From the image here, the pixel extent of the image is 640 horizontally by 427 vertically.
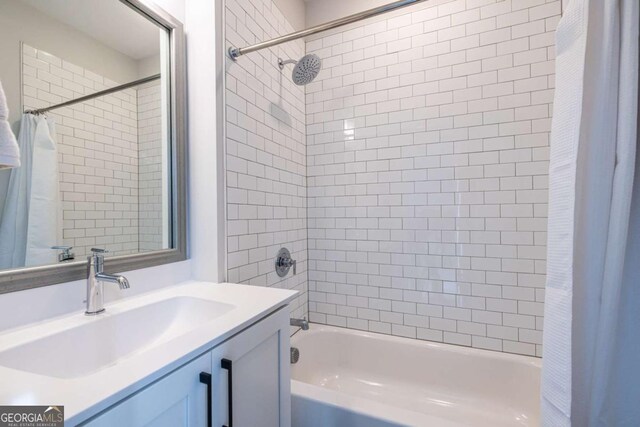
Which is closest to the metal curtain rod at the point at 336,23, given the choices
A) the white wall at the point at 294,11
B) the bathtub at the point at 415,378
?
the white wall at the point at 294,11

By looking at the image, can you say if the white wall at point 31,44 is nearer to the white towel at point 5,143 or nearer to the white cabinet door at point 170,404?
the white towel at point 5,143

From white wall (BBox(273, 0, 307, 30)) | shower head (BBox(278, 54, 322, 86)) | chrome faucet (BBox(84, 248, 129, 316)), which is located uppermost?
white wall (BBox(273, 0, 307, 30))

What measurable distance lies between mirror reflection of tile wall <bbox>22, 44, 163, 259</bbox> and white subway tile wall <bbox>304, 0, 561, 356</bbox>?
1171 mm

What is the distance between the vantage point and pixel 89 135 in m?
1.07

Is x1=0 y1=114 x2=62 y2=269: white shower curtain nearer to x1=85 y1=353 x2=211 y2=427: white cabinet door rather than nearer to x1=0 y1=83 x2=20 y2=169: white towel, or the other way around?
x1=0 y1=83 x2=20 y2=169: white towel

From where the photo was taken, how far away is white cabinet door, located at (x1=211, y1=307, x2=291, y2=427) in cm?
80

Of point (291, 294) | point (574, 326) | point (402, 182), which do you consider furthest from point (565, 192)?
point (402, 182)

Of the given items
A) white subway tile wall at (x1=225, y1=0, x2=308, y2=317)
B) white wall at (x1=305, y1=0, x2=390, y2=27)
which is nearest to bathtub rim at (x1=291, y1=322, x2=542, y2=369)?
white subway tile wall at (x1=225, y1=0, x2=308, y2=317)

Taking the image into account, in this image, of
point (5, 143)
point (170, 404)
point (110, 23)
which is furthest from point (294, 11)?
point (170, 404)

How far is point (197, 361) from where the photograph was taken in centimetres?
71

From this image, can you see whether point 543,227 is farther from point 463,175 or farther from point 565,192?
point 565,192

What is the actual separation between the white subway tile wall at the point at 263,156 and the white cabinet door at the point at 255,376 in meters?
0.50

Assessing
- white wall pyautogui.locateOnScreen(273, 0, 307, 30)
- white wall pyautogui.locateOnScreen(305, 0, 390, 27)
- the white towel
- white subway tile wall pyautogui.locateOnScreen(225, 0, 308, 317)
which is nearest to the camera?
the white towel

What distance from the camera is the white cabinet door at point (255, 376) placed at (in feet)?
2.61
